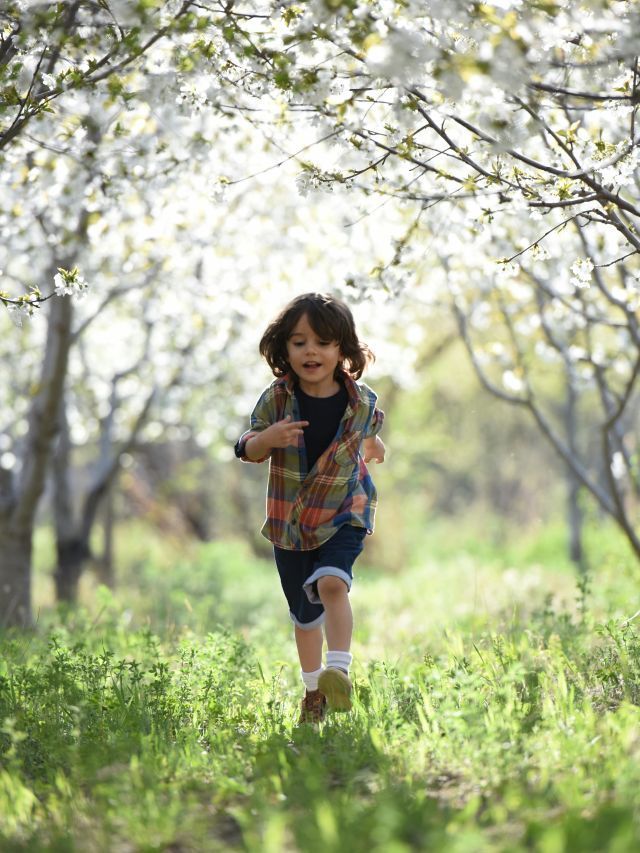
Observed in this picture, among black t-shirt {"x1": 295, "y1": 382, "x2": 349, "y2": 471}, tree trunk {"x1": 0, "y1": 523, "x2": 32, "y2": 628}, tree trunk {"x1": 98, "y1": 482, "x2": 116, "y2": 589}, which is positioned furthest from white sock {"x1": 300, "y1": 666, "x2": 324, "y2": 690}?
tree trunk {"x1": 98, "y1": 482, "x2": 116, "y2": 589}

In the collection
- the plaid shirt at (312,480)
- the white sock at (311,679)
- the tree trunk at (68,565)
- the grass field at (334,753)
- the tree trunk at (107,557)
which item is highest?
the tree trunk at (107,557)

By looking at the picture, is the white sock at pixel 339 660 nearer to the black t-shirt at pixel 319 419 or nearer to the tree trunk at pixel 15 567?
the black t-shirt at pixel 319 419

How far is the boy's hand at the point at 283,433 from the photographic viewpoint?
3.83 metres

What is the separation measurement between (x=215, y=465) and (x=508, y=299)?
18828 mm

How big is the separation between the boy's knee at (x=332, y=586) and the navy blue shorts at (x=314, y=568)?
0.02 m

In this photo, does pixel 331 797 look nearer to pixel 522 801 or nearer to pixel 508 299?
pixel 522 801

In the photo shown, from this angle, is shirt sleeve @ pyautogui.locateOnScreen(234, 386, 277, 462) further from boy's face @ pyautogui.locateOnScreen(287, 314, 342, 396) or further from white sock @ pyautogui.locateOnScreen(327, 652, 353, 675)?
white sock @ pyautogui.locateOnScreen(327, 652, 353, 675)

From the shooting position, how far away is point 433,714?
10.6 ft

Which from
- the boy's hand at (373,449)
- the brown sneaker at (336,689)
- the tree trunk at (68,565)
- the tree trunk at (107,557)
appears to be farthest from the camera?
the tree trunk at (107,557)

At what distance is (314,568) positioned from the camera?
158 inches

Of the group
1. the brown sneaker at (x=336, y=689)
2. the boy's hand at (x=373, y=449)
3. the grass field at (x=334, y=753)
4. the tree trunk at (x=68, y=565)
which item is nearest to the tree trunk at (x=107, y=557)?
the tree trunk at (x=68, y=565)

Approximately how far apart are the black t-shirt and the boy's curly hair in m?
0.15

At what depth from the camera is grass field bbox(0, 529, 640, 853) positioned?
2389 millimetres

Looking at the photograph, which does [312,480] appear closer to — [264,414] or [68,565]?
[264,414]
